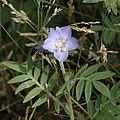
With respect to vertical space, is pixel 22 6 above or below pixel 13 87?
above

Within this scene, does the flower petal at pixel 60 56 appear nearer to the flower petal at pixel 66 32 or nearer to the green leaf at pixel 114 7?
the flower petal at pixel 66 32

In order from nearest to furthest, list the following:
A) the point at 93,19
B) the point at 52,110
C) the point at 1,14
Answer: the point at 52,110 → the point at 93,19 → the point at 1,14

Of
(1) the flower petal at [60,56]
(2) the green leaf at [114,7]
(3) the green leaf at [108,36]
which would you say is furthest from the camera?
(3) the green leaf at [108,36]

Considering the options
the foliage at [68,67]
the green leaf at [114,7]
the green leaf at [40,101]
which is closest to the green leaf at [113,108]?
the foliage at [68,67]

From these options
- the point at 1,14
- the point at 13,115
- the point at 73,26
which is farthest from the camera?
the point at 1,14

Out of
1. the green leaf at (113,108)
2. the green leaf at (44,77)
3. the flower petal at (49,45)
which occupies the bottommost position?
the green leaf at (113,108)

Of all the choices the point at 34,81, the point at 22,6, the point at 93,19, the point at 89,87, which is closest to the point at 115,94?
the point at 89,87

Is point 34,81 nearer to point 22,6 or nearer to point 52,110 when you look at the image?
point 52,110

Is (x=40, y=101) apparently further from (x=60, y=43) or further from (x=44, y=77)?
(x=60, y=43)
